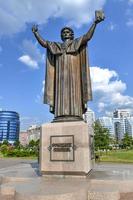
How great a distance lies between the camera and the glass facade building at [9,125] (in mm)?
146125

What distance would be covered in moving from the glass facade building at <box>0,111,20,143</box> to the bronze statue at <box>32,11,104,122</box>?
14206 centimetres

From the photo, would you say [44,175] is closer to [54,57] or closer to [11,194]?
[11,194]

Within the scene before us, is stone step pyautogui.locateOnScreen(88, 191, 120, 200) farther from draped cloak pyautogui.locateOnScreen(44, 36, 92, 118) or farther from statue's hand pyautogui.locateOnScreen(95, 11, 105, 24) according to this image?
statue's hand pyautogui.locateOnScreen(95, 11, 105, 24)

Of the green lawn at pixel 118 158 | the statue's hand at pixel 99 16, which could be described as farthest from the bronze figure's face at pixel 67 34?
the green lawn at pixel 118 158

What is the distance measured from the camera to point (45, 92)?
29.5 feet

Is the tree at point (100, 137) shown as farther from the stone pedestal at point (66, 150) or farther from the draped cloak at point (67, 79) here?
the stone pedestal at point (66, 150)

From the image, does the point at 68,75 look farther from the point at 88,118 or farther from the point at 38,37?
the point at 88,118

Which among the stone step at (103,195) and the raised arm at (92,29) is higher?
the raised arm at (92,29)

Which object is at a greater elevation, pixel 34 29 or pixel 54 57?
pixel 34 29

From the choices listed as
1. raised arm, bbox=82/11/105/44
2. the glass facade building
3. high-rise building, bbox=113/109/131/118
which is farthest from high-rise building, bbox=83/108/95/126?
high-rise building, bbox=113/109/131/118

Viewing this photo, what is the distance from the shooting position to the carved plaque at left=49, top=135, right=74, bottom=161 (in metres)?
7.57

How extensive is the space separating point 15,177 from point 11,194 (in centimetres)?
139

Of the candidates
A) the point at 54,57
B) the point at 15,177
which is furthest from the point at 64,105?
the point at 15,177

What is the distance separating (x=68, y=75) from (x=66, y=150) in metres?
2.78
